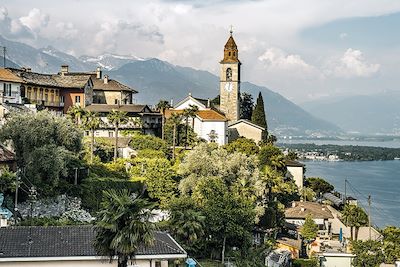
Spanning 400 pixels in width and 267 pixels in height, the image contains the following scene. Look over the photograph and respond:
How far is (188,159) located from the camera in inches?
1844

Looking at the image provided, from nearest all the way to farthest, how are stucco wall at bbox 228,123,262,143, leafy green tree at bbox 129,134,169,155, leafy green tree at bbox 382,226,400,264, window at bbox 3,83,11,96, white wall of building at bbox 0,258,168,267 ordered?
white wall of building at bbox 0,258,168,267, leafy green tree at bbox 382,226,400,264, window at bbox 3,83,11,96, leafy green tree at bbox 129,134,169,155, stucco wall at bbox 228,123,262,143

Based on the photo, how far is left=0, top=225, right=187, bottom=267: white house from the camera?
2188 cm

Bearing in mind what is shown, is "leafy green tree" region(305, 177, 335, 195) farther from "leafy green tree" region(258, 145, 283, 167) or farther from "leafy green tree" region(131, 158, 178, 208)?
"leafy green tree" region(131, 158, 178, 208)

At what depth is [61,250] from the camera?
2241 cm

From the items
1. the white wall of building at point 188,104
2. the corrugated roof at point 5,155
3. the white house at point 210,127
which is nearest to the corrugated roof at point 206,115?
the white house at point 210,127

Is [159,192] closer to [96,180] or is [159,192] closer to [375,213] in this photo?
[96,180]

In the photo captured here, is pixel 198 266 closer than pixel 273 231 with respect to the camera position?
Yes

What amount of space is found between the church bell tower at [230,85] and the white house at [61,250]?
60.0 m

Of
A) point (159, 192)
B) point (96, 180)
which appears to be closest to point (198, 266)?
point (96, 180)

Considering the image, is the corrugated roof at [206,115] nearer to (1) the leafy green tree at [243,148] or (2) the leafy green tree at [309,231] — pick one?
(1) the leafy green tree at [243,148]

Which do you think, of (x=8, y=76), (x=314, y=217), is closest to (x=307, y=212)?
(x=314, y=217)

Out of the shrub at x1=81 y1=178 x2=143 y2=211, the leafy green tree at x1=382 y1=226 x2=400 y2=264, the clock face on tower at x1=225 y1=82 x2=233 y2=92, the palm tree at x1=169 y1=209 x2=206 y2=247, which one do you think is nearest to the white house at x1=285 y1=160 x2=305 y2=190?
the clock face on tower at x1=225 y1=82 x2=233 y2=92

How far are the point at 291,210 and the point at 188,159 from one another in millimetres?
20131

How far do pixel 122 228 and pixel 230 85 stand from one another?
64733 mm
